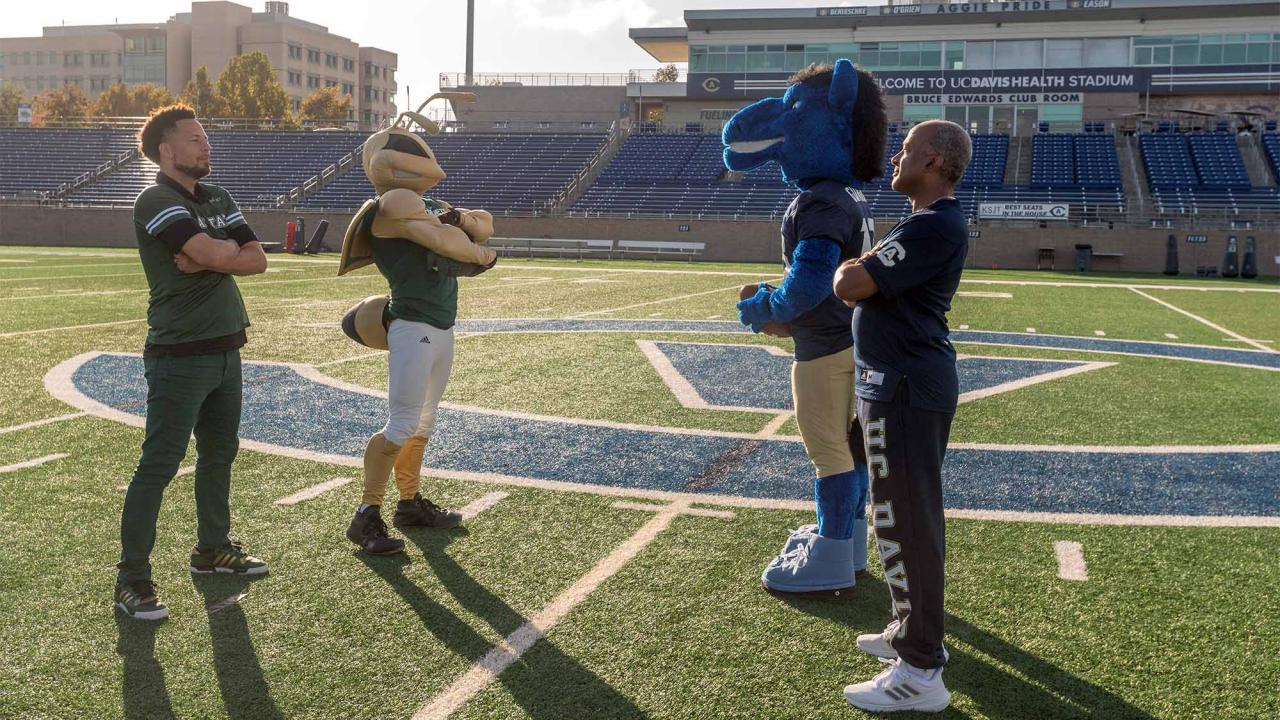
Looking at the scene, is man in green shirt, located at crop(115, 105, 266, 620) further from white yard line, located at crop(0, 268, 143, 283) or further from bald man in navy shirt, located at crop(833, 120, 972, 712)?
white yard line, located at crop(0, 268, 143, 283)

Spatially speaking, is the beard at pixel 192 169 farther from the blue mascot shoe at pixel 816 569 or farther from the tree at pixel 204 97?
the tree at pixel 204 97

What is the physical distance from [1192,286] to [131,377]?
24891mm

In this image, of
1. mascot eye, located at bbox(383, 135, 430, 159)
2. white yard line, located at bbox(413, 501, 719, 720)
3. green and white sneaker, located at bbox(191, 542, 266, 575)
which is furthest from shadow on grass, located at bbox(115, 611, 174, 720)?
mascot eye, located at bbox(383, 135, 430, 159)

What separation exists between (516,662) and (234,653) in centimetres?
105

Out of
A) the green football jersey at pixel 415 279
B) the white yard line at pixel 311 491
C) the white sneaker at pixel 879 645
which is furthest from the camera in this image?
the white yard line at pixel 311 491

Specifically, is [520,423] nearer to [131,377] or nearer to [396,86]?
[131,377]

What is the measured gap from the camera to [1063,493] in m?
6.29

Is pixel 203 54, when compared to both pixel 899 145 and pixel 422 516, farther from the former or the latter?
pixel 422 516

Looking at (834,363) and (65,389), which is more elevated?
(834,363)

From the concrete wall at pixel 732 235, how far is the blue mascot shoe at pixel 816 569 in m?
30.7

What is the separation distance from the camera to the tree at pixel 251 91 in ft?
232

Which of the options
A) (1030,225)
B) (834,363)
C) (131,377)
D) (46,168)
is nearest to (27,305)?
(131,377)

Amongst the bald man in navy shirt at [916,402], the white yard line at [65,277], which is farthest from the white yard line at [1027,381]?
the white yard line at [65,277]

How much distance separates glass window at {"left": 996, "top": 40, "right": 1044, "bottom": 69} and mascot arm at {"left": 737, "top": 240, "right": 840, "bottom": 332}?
48.1 meters
